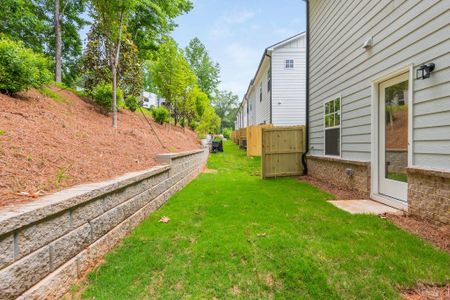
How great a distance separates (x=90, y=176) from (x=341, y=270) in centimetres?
294

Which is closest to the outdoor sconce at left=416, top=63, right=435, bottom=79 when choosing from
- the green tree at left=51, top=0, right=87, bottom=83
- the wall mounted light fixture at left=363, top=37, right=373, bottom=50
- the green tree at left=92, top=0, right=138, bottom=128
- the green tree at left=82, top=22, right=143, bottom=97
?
the wall mounted light fixture at left=363, top=37, right=373, bottom=50

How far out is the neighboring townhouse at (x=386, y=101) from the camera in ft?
10.3

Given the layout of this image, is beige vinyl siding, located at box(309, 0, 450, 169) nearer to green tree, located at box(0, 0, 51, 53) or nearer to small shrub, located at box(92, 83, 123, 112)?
small shrub, located at box(92, 83, 123, 112)

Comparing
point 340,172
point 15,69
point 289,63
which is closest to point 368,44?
point 340,172

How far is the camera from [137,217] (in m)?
3.29

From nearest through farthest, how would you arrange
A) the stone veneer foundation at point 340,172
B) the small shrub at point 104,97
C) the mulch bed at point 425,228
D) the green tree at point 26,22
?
the mulch bed at point 425,228, the stone veneer foundation at point 340,172, the small shrub at point 104,97, the green tree at point 26,22

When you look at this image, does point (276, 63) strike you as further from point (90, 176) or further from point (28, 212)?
point (28, 212)

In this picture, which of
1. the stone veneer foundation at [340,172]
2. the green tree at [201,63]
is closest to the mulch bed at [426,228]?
the stone veneer foundation at [340,172]

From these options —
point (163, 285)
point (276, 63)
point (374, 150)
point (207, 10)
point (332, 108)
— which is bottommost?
point (163, 285)

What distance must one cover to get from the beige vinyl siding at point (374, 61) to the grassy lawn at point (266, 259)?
1.50 meters

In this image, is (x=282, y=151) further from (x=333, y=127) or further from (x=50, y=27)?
(x=50, y=27)

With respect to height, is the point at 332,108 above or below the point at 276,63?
below

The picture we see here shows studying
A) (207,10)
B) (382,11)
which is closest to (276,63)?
(207,10)

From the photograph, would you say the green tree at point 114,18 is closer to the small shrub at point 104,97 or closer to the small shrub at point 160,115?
the small shrub at point 104,97
